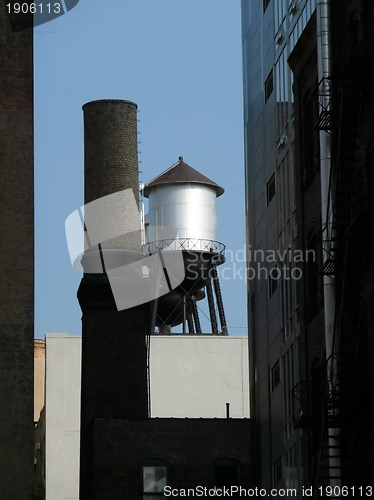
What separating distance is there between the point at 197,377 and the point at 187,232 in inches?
296

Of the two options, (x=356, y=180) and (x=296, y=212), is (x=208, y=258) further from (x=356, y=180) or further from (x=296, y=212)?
(x=356, y=180)

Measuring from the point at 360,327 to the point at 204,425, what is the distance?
21.0 metres

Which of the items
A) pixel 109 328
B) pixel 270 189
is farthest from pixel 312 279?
pixel 109 328

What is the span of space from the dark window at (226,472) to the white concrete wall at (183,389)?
62.9ft

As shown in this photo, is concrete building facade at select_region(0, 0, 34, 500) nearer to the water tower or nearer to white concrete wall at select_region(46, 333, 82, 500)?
the water tower

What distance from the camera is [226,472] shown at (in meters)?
45.1

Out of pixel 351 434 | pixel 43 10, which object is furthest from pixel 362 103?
pixel 43 10

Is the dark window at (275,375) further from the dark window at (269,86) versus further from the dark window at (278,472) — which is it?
the dark window at (269,86)

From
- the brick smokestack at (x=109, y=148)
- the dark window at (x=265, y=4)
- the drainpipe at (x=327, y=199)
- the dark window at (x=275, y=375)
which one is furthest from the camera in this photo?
the brick smokestack at (x=109, y=148)

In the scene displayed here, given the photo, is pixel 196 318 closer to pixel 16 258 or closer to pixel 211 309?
pixel 211 309

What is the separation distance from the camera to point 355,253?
80.5ft

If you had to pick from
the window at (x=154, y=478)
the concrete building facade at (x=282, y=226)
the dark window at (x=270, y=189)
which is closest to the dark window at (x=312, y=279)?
the concrete building facade at (x=282, y=226)

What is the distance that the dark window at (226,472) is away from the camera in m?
44.8
